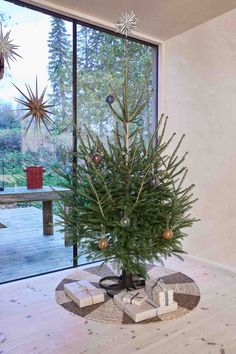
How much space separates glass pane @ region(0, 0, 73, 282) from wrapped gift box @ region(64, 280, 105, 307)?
558 mm

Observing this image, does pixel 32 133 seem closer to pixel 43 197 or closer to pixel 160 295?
pixel 43 197

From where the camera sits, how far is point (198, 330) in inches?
79.4

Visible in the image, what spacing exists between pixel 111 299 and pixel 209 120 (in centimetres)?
198

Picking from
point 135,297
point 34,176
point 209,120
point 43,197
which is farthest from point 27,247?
point 209,120

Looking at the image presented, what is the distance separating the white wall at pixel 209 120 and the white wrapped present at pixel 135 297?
1.16 m

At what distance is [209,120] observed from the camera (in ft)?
10.6

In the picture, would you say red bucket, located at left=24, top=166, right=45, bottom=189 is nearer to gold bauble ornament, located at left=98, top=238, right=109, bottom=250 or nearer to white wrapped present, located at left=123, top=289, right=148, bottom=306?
gold bauble ornament, located at left=98, top=238, right=109, bottom=250

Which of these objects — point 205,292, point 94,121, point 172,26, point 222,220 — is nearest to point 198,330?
point 205,292

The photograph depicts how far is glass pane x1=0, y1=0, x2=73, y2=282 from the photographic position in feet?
8.91

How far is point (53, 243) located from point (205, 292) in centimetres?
143

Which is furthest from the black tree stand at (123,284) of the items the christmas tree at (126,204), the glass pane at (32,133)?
the glass pane at (32,133)

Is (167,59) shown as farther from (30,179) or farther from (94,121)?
(30,179)

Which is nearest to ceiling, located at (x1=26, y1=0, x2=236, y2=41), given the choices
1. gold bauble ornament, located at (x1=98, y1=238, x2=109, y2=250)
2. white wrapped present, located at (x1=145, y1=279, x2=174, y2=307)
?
gold bauble ornament, located at (x1=98, y1=238, x2=109, y2=250)

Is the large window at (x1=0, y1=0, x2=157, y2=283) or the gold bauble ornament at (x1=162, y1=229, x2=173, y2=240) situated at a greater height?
the large window at (x1=0, y1=0, x2=157, y2=283)
